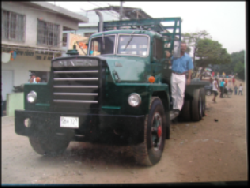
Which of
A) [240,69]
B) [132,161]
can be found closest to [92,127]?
[132,161]

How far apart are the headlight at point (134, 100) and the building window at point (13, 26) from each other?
155 centimetres

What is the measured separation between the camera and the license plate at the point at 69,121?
3408mm

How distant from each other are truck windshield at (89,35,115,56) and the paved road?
5.76 feet

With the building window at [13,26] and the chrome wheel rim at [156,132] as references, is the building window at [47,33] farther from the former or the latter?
the chrome wheel rim at [156,132]

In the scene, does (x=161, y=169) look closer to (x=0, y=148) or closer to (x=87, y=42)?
(x=0, y=148)

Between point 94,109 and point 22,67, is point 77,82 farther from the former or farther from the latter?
point 22,67

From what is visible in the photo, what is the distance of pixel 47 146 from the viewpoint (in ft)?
12.9

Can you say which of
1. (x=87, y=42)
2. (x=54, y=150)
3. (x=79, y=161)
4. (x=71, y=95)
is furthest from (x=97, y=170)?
(x=87, y=42)

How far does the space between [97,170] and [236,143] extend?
2.24m

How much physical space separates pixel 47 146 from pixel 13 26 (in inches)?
74.9

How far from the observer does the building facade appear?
9.26ft

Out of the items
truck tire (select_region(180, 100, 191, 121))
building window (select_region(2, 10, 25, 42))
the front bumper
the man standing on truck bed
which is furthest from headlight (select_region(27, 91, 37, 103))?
truck tire (select_region(180, 100, 191, 121))

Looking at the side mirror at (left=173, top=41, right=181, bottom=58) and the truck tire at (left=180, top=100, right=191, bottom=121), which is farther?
the truck tire at (left=180, top=100, right=191, bottom=121)

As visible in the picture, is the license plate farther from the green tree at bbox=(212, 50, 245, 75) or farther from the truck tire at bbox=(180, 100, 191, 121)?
the truck tire at bbox=(180, 100, 191, 121)
